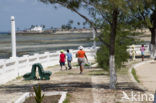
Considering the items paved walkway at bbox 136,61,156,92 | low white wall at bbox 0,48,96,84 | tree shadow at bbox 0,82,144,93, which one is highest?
low white wall at bbox 0,48,96,84

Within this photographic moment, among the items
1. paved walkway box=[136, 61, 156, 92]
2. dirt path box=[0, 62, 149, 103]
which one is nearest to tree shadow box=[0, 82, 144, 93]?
dirt path box=[0, 62, 149, 103]

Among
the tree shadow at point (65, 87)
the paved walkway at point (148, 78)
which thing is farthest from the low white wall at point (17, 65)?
the paved walkway at point (148, 78)

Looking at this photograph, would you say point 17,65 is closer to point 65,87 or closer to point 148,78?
point 65,87

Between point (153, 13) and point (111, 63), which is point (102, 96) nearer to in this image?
point (111, 63)

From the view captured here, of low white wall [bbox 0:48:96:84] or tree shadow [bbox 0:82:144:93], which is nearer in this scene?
tree shadow [bbox 0:82:144:93]

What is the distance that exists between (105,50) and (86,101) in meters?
9.93

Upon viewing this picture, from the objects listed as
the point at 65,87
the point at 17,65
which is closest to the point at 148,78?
the point at 65,87

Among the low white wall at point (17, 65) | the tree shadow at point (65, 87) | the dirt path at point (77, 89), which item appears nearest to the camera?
the dirt path at point (77, 89)

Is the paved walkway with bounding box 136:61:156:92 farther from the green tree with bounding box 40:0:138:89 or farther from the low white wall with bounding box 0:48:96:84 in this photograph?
the low white wall with bounding box 0:48:96:84

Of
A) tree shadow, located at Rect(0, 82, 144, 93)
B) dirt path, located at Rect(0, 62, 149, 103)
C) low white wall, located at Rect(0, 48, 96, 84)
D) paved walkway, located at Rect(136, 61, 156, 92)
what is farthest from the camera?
low white wall, located at Rect(0, 48, 96, 84)

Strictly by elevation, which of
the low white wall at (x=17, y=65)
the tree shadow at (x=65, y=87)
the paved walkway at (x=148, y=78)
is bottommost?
the paved walkway at (x=148, y=78)

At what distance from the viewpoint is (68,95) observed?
1234cm

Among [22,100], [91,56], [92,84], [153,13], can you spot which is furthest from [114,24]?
[153,13]

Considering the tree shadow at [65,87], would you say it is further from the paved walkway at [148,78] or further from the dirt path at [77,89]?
the paved walkway at [148,78]
